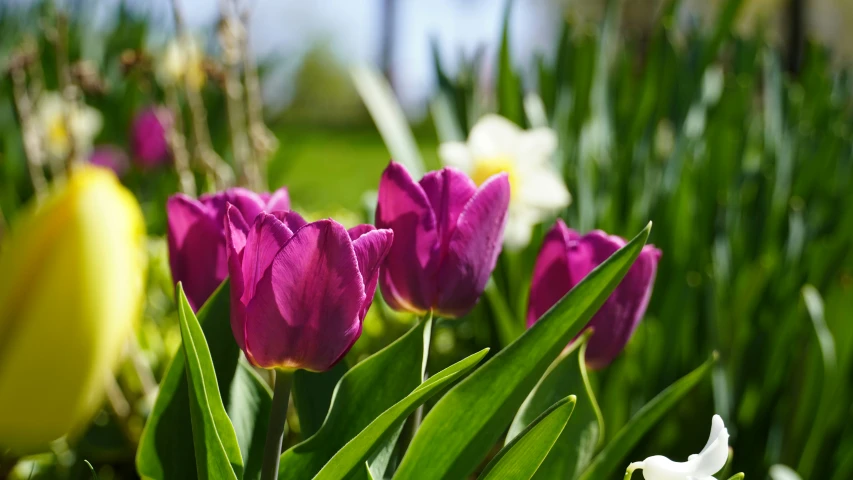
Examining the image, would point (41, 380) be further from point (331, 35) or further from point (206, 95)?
point (331, 35)

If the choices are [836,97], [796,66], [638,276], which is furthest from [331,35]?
[638,276]

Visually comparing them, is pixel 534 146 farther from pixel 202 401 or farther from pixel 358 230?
pixel 202 401

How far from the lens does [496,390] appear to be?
19.6 inches

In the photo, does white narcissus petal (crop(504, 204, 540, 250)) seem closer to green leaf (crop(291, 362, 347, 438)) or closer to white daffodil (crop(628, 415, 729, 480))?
green leaf (crop(291, 362, 347, 438))

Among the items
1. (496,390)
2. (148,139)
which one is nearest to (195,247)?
(496,390)

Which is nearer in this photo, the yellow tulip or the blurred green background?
the yellow tulip

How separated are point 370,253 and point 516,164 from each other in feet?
2.13

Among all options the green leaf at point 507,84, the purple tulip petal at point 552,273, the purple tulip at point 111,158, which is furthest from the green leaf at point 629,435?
the purple tulip at point 111,158

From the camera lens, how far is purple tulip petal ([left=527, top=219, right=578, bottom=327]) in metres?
0.59

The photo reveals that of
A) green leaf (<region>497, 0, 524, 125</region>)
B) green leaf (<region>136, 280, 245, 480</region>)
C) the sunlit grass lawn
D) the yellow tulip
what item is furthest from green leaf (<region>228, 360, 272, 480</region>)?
the sunlit grass lawn

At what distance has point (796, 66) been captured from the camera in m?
6.98

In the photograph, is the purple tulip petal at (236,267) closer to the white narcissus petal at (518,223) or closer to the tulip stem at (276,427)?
the tulip stem at (276,427)

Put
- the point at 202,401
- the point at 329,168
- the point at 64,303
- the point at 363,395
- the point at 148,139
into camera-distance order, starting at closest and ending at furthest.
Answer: the point at 64,303 → the point at 202,401 → the point at 363,395 → the point at 148,139 → the point at 329,168

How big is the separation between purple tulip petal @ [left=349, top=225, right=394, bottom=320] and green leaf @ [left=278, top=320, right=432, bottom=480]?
80mm
